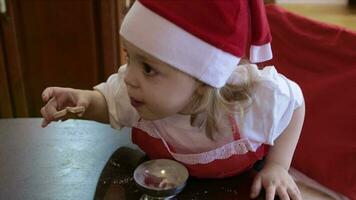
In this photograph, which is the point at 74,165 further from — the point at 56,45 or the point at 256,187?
the point at 56,45

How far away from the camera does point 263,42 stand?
2.58ft

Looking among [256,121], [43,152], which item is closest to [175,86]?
[256,121]

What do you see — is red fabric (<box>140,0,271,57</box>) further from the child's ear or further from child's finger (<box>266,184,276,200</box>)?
child's finger (<box>266,184,276,200</box>)

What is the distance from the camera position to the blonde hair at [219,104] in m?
0.76

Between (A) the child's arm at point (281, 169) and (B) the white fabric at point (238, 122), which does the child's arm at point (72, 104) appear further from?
(A) the child's arm at point (281, 169)

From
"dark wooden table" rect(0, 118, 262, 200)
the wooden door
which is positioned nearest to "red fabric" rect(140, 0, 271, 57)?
"dark wooden table" rect(0, 118, 262, 200)

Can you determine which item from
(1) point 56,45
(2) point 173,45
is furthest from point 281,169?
(1) point 56,45

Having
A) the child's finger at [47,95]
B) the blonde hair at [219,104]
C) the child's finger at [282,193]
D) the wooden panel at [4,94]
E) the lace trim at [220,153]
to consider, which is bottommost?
the wooden panel at [4,94]

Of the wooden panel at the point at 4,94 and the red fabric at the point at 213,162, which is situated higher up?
the red fabric at the point at 213,162

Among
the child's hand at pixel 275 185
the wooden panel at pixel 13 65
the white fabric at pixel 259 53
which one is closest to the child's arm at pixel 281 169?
the child's hand at pixel 275 185

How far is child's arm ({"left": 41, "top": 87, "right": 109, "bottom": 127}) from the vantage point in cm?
78

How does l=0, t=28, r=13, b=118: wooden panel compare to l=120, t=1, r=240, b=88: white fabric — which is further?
l=0, t=28, r=13, b=118: wooden panel

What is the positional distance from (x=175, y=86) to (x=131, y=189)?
0.17 m

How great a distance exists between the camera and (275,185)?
2.43 feet
